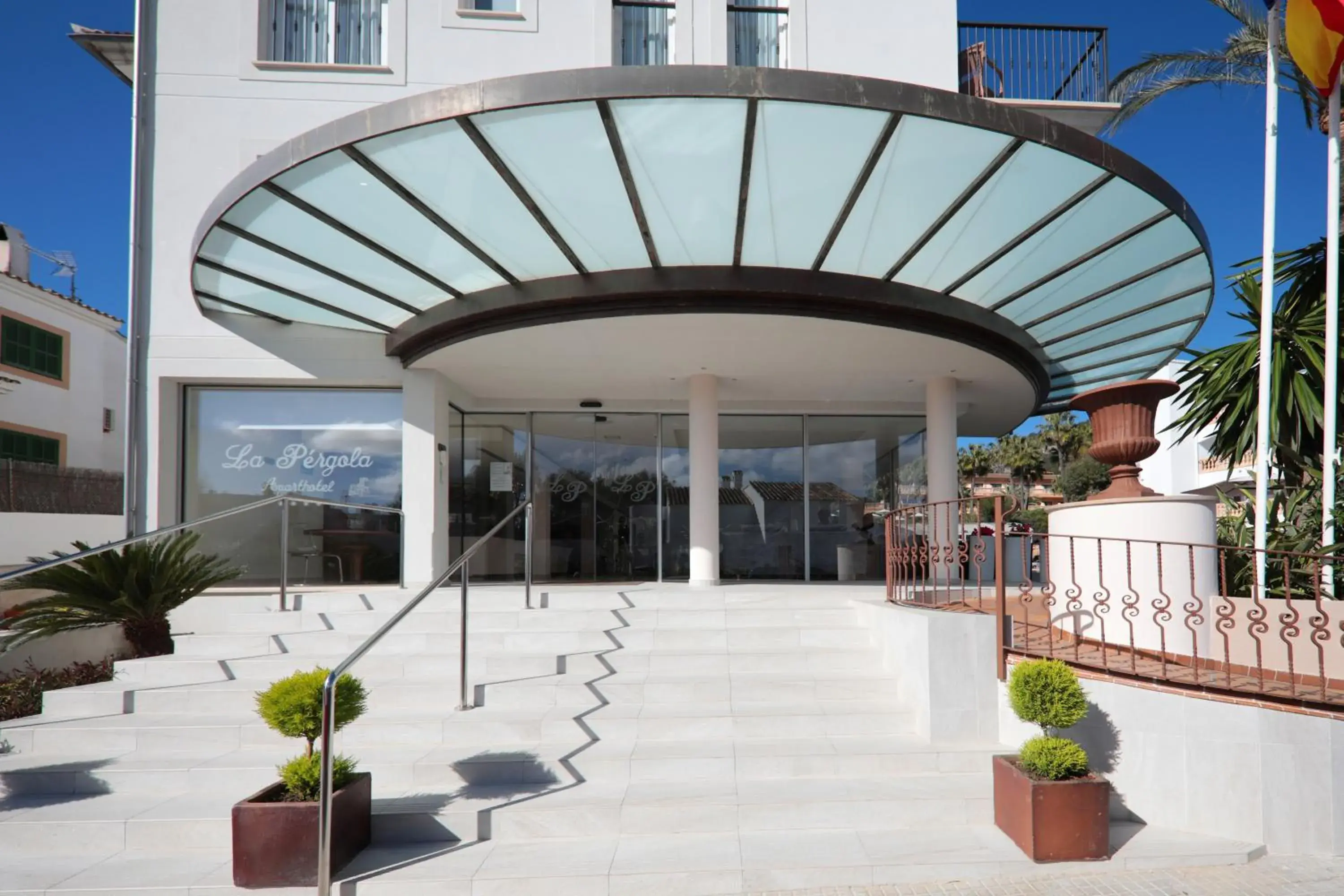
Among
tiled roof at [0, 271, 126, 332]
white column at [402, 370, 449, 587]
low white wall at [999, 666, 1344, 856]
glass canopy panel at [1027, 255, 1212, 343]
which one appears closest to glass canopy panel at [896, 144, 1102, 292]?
glass canopy panel at [1027, 255, 1212, 343]

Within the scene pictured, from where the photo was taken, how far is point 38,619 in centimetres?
723

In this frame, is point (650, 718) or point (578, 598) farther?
point (578, 598)

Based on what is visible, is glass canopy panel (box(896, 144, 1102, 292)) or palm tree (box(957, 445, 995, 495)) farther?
palm tree (box(957, 445, 995, 495))

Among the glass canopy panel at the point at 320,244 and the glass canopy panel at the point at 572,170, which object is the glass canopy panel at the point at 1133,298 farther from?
the glass canopy panel at the point at 320,244

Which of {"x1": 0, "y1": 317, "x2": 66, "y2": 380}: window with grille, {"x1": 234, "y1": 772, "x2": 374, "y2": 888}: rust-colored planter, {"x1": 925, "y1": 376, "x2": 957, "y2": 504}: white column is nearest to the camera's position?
{"x1": 234, "y1": 772, "x2": 374, "y2": 888}: rust-colored planter

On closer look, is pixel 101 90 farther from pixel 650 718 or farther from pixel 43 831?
pixel 650 718

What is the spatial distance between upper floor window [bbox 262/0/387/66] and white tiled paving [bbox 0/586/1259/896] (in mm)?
7415

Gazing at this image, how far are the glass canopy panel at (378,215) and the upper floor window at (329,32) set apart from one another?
4.54 metres

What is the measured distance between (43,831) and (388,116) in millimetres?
4723

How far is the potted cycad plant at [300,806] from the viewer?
430 centimetres

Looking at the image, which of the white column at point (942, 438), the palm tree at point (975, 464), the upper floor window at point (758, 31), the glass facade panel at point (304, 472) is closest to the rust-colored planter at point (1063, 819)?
the white column at point (942, 438)

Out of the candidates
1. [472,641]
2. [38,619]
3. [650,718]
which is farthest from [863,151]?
[38,619]

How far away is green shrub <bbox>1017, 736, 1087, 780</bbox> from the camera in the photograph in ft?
15.7

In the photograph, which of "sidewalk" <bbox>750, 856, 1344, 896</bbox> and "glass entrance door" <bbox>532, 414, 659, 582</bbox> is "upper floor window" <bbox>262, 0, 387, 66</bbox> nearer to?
"glass entrance door" <bbox>532, 414, 659, 582</bbox>
